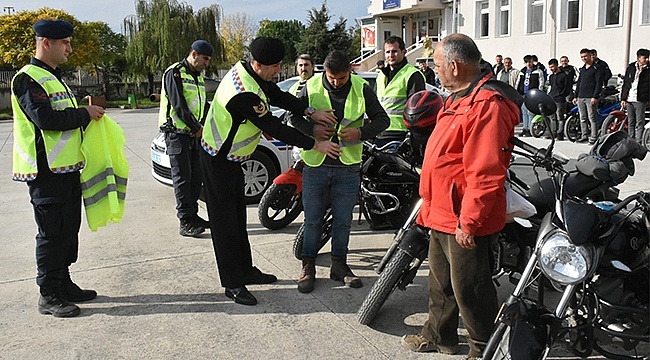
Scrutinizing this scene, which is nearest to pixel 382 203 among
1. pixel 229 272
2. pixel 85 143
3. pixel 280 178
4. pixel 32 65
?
pixel 280 178

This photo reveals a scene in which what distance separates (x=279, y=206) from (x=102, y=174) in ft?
6.05

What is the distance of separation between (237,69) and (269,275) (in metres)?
1.57

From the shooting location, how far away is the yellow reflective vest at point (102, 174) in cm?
406

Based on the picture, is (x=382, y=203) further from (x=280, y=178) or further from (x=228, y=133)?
(x=228, y=133)

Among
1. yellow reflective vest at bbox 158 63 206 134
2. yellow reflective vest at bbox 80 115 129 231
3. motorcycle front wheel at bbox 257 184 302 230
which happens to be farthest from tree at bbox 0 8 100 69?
yellow reflective vest at bbox 80 115 129 231

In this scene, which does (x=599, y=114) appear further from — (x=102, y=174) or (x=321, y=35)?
(x=321, y=35)

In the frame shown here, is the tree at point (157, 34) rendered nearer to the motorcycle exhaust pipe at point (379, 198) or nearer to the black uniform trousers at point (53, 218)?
the motorcycle exhaust pipe at point (379, 198)

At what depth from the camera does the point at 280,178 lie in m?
5.29

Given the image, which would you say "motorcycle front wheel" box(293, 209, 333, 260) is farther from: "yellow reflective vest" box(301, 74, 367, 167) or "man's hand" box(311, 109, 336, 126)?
"man's hand" box(311, 109, 336, 126)

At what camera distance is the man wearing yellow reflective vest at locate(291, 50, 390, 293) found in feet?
13.6

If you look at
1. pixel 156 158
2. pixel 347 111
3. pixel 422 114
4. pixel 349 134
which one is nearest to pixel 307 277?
pixel 349 134

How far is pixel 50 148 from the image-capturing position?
3777mm

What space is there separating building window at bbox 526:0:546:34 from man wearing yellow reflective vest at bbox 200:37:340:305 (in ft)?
73.4

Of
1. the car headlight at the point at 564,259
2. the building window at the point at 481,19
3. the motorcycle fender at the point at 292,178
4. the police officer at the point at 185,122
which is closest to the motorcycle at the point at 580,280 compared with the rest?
the car headlight at the point at 564,259
